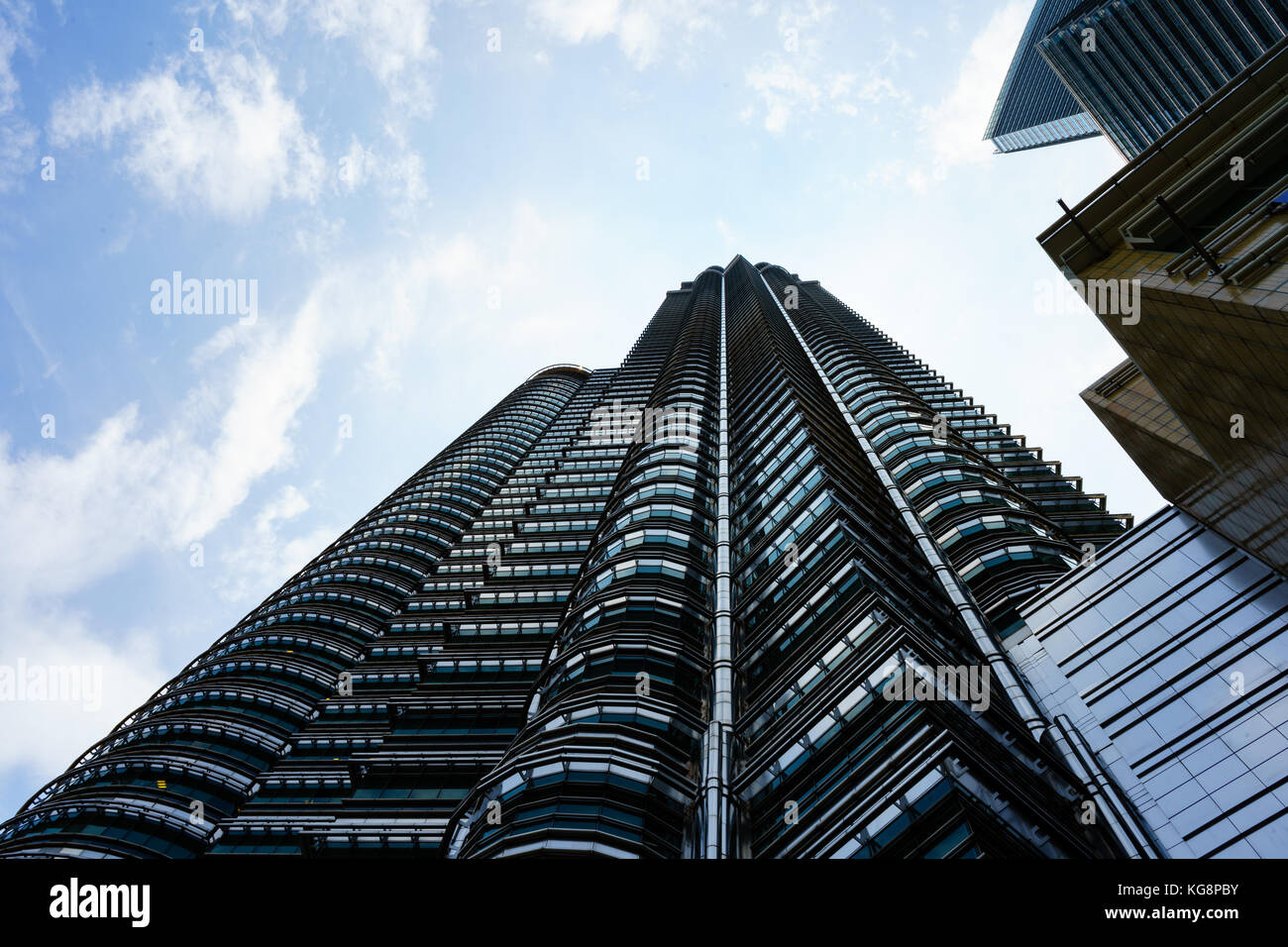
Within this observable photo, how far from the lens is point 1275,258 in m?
16.4

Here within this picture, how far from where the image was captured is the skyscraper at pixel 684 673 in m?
20.3

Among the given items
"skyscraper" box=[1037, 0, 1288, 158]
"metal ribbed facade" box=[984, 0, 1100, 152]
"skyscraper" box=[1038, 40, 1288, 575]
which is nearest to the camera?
"skyscraper" box=[1038, 40, 1288, 575]

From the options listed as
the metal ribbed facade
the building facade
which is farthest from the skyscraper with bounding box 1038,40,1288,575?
the metal ribbed facade

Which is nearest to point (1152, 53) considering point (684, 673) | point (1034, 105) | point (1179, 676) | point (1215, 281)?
point (1034, 105)

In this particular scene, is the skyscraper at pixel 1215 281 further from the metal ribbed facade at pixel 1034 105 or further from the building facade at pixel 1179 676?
the metal ribbed facade at pixel 1034 105

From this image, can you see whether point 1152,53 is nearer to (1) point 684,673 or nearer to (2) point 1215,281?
(2) point 1215,281

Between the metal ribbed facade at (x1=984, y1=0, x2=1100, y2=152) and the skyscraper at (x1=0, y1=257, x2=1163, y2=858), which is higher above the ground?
the metal ribbed facade at (x1=984, y1=0, x2=1100, y2=152)

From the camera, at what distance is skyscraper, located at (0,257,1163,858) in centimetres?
2031

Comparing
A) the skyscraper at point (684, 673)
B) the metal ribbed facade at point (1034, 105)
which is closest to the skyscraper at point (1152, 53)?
the metal ribbed facade at point (1034, 105)

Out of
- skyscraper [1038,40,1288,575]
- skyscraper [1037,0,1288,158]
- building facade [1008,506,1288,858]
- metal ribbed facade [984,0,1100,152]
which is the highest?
metal ribbed facade [984,0,1100,152]

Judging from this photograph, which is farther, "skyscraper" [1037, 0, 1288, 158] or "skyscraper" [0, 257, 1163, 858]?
"skyscraper" [1037, 0, 1288, 158]

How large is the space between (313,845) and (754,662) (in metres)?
20.6

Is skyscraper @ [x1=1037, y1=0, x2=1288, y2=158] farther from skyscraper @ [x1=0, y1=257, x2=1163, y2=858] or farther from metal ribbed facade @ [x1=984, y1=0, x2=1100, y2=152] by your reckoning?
skyscraper @ [x1=0, y1=257, x2=1163, y2=858]

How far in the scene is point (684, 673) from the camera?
28.2m
